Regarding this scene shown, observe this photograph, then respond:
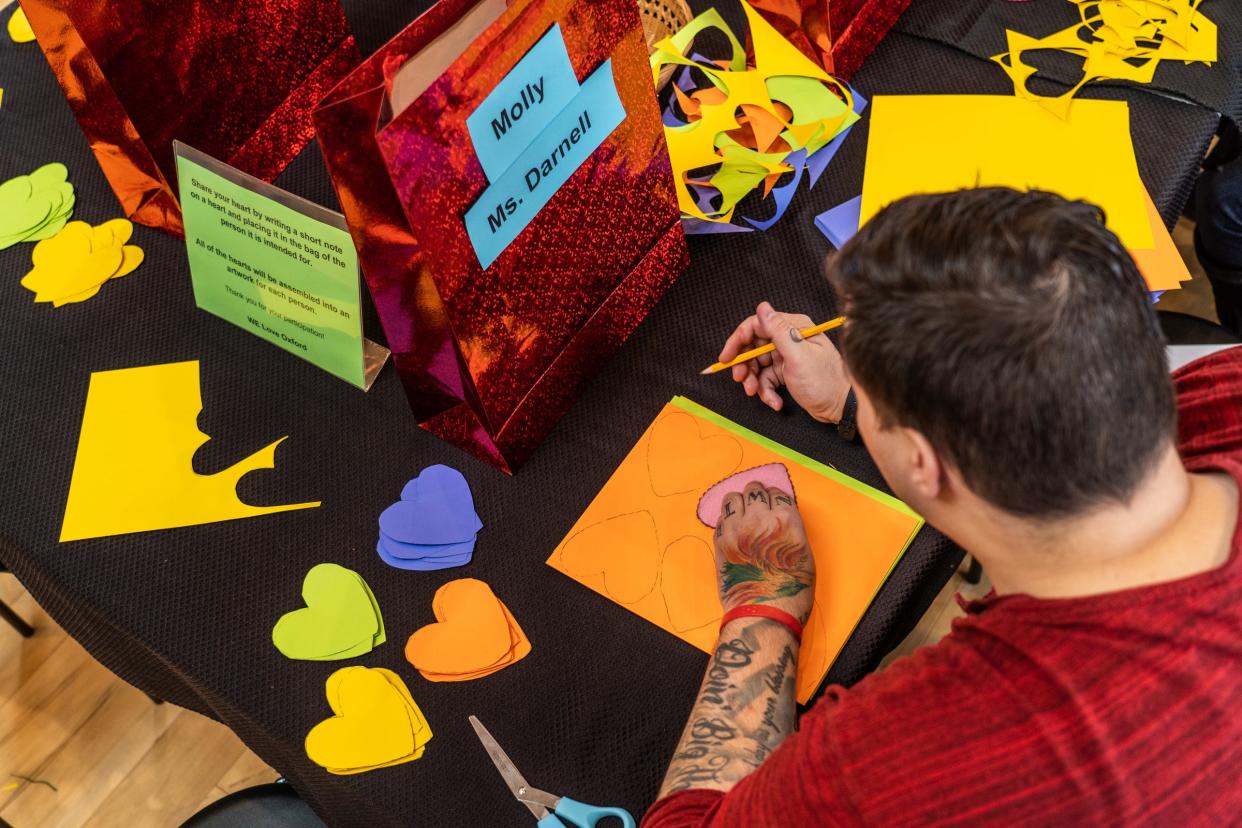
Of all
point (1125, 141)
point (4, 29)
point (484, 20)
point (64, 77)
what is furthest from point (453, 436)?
point (4, 29)

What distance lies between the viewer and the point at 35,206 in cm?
121

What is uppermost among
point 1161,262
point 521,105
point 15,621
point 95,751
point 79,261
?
point 521,105

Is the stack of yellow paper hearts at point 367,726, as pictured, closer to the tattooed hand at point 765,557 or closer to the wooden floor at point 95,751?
the tattooed hand at point 765,557

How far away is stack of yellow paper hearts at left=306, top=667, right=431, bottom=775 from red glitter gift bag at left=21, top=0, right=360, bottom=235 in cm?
59

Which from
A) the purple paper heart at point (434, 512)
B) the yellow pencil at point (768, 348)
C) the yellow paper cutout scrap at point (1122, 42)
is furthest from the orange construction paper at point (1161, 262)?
the purple paper heart at point (434, 512)

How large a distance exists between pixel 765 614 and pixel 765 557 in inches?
2.1

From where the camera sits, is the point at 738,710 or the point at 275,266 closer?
the point at 738,710

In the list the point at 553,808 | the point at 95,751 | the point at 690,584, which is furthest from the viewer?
the point at 95,751

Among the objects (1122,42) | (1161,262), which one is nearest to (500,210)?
(1161,262)

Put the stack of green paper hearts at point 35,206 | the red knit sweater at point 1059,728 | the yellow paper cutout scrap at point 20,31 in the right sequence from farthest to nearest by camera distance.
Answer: the yellow paper cutout scrap at point 20,31 → the stack of green paper hearts at point 35,206 → the red knit sweater at point 1059,728

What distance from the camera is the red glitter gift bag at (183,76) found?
99 cm

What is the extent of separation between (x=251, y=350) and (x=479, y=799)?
54 cm

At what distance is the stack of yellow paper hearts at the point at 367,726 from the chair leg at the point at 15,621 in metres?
0.99

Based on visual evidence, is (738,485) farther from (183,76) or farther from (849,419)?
(183,76)
